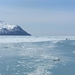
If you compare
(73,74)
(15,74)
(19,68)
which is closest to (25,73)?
(15,74)

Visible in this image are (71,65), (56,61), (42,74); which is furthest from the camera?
(56,61)

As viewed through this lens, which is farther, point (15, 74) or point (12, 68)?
point (12, 68)

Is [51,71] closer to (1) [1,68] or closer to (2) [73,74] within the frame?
(2) [73,74]

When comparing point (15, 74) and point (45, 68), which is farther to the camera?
point (45, 68)

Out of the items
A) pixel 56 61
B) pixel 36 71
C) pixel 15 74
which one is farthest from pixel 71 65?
pixel 15 74

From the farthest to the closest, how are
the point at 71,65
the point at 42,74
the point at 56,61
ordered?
the point at 56,61
the point at 71,65
the point at 42,74

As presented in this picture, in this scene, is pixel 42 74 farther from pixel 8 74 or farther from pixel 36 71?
pixel 8 74

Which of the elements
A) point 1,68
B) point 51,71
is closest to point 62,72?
point 51,71

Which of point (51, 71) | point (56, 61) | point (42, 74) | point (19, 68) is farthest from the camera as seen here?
point (56, 61)
